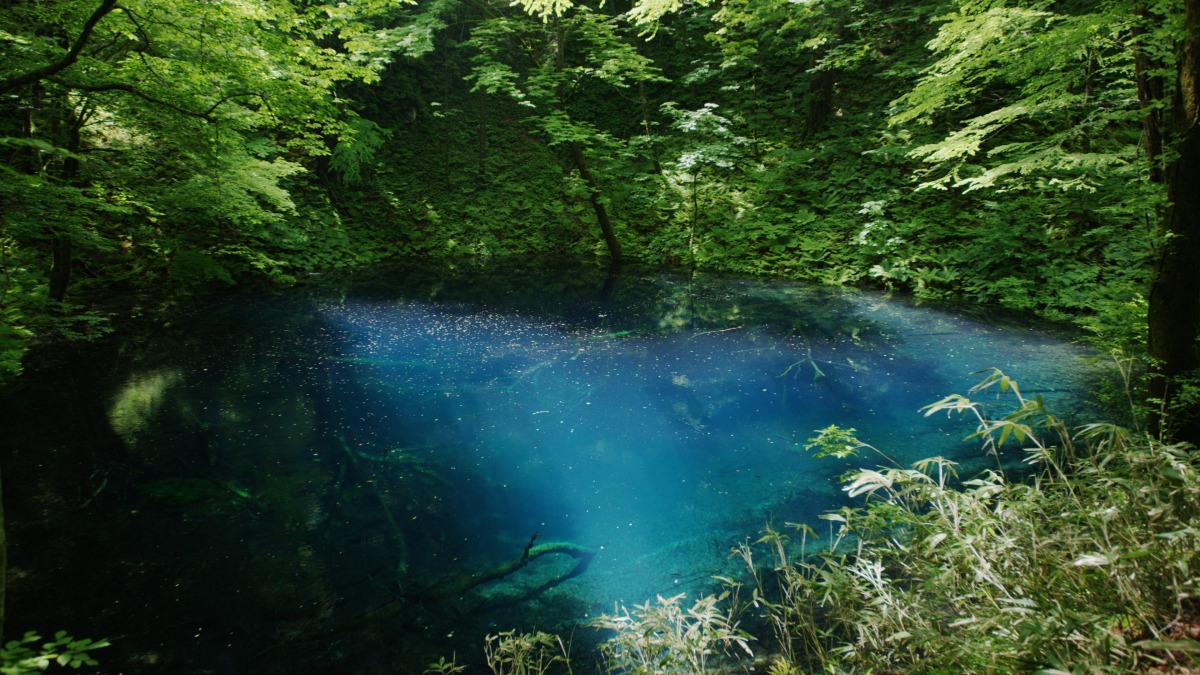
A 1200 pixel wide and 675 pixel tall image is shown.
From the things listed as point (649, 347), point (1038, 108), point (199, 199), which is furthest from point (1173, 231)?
point (199, 199)

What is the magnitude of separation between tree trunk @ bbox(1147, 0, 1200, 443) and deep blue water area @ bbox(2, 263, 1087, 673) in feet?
5.56

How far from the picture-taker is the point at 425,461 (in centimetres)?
516

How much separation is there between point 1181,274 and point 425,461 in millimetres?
5703

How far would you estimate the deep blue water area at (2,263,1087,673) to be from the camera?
3.33m

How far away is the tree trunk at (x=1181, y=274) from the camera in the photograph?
9.16ft

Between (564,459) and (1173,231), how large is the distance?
459 cm

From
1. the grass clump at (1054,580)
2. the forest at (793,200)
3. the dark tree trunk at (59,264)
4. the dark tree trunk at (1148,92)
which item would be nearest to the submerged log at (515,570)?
the forest at (793,200)

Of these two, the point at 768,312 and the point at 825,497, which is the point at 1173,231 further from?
the point at 768,312

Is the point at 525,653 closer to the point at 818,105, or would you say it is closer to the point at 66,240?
the point at 66,240

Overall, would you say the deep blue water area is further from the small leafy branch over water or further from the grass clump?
the grass clump

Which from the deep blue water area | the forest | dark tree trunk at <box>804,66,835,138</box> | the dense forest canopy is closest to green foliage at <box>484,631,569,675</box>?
the forest

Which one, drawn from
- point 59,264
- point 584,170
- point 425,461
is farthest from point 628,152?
point 59,264

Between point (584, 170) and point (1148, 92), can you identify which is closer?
point (1148, 92)

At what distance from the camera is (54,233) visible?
243 inches
